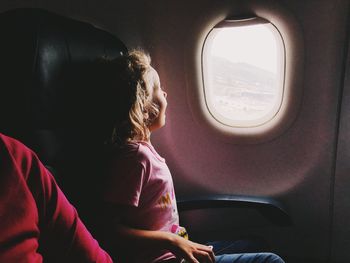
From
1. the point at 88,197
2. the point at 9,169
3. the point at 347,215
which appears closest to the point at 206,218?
the point at 347,215

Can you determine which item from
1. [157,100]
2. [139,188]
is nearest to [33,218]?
[139,188]

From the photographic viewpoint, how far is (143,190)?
1.10 meters

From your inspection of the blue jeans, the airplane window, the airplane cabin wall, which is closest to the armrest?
the blue jeans

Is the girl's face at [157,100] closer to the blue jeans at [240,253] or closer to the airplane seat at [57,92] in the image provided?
the airplane seat at [57,92]

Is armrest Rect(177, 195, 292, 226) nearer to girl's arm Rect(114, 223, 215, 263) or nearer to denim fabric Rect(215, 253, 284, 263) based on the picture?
denim fabric Rect(215, 253, 284, 263)

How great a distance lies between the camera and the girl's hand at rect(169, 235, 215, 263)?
1038 millimetres

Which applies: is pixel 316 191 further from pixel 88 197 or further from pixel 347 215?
pixel 88 197

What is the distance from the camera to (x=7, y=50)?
83 cm

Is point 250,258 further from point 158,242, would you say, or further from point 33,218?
point 33,218

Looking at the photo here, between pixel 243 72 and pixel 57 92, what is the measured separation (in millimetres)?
1085

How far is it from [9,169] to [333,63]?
142 centimetres

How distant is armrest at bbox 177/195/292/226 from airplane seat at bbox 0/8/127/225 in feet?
2.06

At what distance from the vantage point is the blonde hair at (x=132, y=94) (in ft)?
3.61

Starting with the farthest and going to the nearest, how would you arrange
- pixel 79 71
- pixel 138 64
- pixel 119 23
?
pixel 119 23
pixel 138 64
pixel 79 71
